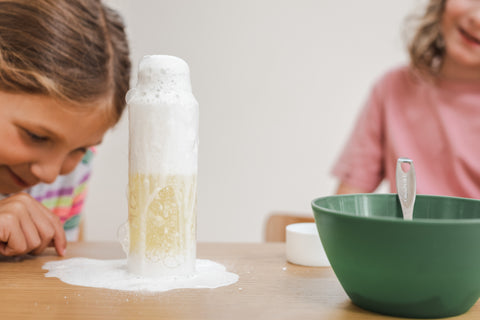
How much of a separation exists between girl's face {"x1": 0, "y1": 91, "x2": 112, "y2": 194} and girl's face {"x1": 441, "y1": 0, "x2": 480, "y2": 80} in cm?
87

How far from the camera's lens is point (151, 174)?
0.53m

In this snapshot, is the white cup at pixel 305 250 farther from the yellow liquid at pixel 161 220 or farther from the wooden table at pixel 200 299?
the yellow liquid at pixel 161 220

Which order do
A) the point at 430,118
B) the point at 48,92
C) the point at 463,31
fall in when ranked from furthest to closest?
the point at 430,118, the point at 463,31, the point at 48,92

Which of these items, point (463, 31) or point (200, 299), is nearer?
point (200, 299)

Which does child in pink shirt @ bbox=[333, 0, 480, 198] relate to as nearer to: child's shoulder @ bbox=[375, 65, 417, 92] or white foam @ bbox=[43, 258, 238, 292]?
child's shoulder @ bbox=[375, 65, 417, 92]

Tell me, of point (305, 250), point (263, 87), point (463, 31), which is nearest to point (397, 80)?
point (463, 31)

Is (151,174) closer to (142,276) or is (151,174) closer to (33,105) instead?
(142,276)

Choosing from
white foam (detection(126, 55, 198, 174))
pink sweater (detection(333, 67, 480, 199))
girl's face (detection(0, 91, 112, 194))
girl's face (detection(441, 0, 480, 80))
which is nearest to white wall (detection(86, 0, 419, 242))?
pink sweater (detection(333, 67, 480, 199))

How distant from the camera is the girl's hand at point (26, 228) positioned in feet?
2.03

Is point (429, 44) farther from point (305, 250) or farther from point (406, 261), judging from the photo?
point (406, 261)

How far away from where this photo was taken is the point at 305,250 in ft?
2.04

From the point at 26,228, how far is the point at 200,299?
31 cm

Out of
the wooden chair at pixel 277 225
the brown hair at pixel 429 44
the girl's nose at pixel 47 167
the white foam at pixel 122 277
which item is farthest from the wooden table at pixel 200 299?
the brown hair at pixel 429 44

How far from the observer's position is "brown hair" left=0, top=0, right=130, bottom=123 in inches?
28.5
